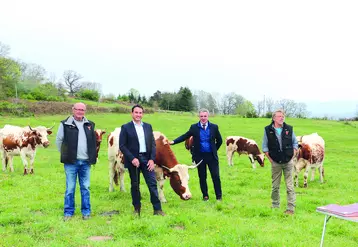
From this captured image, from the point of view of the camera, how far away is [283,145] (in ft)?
29.4

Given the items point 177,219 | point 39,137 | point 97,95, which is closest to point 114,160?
point 177,219

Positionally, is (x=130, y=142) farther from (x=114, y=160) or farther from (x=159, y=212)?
(x=114, y=160)

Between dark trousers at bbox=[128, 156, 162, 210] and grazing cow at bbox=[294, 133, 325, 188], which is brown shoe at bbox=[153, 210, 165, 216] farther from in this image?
grazing cow at bbox=[294, 133, 325, 188]

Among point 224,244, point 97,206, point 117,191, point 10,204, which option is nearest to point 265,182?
point 117,191

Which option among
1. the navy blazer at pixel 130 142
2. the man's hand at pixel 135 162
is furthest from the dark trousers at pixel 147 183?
the man's hand at pixel 135 162

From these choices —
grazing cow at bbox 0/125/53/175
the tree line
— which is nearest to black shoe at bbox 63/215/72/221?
grazing cow at bbox 0/125/53/175

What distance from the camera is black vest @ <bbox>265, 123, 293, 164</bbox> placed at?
8969 millimetres

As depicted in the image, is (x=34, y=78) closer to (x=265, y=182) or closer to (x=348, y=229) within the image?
(x=265, y=182)

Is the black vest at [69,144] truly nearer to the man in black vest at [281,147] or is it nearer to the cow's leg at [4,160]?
the man in black vest at [281,147]

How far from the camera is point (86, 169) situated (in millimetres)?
8547

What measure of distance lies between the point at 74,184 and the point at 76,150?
867 mm

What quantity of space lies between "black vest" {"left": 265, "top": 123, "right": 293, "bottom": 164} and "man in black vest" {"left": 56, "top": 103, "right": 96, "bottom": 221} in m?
4.43

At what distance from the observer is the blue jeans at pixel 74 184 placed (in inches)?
330

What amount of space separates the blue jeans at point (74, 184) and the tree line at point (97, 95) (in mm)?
54529
